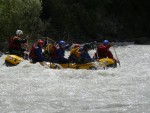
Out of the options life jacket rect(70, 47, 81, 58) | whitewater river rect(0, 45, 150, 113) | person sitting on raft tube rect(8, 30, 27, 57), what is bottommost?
whitewater river rect(0, 45, 150, 113)

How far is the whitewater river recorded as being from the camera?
1271 cm

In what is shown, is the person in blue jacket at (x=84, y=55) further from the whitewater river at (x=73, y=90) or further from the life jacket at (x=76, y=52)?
the whitewater river at (x=73, y=90)

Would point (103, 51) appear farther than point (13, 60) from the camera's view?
Yes

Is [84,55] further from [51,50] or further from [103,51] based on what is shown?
[103,51]

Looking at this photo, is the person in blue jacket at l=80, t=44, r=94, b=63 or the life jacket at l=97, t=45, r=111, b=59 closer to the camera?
the person in blue jacket at l=80, t=44, r=94, b=63

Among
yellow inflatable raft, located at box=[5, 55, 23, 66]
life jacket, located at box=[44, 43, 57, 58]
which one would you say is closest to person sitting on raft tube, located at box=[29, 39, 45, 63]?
life jacket, located at box=[44, 43, 57, 58]

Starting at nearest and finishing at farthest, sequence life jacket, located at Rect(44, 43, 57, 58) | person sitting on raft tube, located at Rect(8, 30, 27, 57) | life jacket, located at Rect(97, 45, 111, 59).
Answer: life jacket, located at Rect(44, 43, 57, 58), life jacket, located at Rect(97, 45, 111, 59), person sitting on raft tube, located at Rect(8, 30, 27, 57)

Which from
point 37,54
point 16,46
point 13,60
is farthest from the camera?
point 16,46

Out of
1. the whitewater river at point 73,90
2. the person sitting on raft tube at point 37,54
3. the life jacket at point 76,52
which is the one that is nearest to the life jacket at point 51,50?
the person sitting on raft tube at point 37,54

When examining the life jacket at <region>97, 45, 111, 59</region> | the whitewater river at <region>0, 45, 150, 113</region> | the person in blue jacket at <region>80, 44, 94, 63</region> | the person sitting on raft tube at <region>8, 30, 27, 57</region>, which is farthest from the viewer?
the person sitting on raft tube at <region>8, 30, 27, 57</region>

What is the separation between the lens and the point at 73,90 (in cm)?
1484

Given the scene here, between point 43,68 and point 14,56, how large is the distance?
7.85 feet

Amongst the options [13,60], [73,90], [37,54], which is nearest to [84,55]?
[37,54]

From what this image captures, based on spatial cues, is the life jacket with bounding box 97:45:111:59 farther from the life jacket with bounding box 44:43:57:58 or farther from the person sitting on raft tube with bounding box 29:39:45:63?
the person sitting on raft tube with bounding box 29:39:45:63
